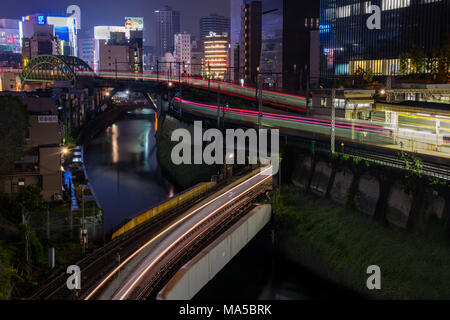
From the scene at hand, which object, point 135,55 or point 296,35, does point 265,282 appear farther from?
point 135,55

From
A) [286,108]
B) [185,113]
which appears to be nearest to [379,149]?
[286,108]

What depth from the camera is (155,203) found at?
3045 centimetres

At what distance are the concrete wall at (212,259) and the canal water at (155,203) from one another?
0.99 meters

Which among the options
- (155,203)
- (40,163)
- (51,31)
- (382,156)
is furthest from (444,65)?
(51,31)

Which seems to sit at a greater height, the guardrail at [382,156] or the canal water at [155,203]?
the guardrail at [382,156]

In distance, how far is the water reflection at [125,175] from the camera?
30134 mm

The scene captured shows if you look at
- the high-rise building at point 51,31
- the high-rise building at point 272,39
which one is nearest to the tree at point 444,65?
the high-rise building at point 272,39

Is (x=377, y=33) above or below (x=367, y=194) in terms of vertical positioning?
above

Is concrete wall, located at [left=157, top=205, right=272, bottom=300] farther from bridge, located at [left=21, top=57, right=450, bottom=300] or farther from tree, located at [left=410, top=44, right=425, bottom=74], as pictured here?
tree, located at [left=410, top=44, right=425, bottom=74]

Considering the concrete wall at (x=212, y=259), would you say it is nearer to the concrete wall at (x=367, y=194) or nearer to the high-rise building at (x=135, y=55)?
the concrete wall at (x=367, y=194)

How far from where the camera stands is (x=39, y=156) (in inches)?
1010

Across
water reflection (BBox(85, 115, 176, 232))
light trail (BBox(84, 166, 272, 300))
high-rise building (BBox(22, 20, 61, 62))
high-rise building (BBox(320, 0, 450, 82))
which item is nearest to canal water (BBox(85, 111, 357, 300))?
water reflection (BBox(85, 115, 176, 232))

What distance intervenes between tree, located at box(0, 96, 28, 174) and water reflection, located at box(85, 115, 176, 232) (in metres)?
5.26

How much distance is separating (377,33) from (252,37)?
32.1 meters
